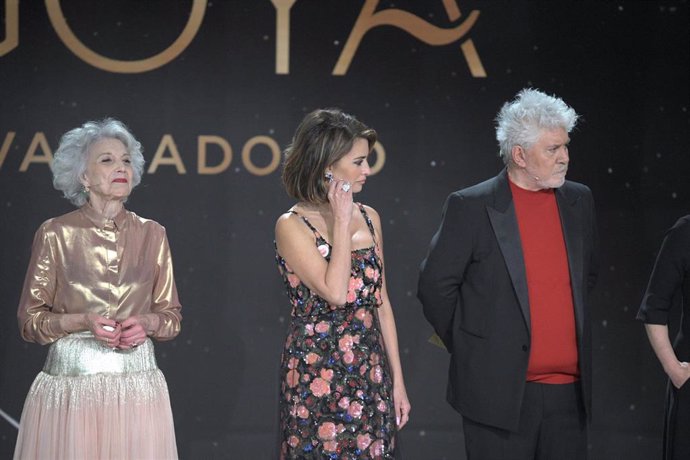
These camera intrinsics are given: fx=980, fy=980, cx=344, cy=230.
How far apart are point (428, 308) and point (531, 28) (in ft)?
7.04

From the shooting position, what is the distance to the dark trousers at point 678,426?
3.43 meters

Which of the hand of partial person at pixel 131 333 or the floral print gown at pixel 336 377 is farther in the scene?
the hand of partial person at pixel 131 333

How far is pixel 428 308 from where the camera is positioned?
357 cm

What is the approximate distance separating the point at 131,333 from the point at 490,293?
1.26m

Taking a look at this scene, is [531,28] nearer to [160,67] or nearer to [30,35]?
[160,67]

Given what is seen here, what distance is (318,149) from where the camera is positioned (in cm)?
334

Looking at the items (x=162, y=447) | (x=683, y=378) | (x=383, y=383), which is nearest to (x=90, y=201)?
(x=162, y=447)

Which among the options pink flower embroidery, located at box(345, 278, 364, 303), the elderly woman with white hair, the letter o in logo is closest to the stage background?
the letter o in logo

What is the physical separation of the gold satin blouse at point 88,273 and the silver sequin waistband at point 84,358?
51 mm

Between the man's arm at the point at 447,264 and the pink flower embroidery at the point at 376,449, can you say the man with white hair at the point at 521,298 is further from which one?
the pink flower embroidery at the point at 376,449

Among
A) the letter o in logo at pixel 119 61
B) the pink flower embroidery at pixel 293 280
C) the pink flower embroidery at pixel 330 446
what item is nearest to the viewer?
the pink flower embroidery at pixel 330 446

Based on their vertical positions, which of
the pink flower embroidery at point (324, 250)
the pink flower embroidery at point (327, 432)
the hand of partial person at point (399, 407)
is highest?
the pink flower embroidery at point (324, 250)

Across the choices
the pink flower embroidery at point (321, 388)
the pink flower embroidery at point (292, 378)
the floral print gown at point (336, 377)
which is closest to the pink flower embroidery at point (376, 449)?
the floral print gown at point (336, 377)

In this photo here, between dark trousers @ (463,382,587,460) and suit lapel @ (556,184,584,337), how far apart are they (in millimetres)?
238
